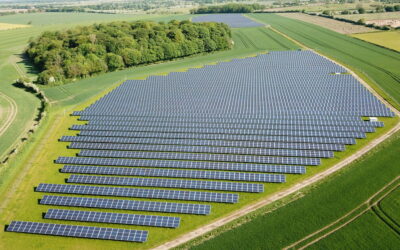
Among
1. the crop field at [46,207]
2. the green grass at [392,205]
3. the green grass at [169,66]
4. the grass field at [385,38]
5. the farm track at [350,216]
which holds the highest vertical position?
the green grass at [392,205]

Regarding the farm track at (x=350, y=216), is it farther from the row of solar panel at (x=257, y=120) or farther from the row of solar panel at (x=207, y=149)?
the row of solar panel at (x=257, y=120)

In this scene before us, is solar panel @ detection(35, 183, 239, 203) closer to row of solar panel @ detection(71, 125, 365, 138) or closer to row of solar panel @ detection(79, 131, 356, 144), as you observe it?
row of solar panel @ detection(79, 131, 356, 144)

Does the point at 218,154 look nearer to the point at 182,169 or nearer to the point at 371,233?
the point at 182,169

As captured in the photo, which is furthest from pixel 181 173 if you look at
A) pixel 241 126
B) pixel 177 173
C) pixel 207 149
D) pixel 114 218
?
pixel 241 126

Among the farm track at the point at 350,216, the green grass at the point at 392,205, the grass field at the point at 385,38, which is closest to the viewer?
the farm track at the point at 350,216

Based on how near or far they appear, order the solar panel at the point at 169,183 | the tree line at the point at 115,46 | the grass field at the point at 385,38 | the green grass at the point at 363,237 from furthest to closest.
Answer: the grass field at the point at 385,38, the tree line at the point at 115,46, the solar panel at the point at 169,183, the green grass at the point at 363,237

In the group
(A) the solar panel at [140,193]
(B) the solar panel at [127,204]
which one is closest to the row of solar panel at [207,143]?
(A) the solar panel at [140,193]

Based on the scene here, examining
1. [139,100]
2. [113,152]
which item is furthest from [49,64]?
[113,152]
